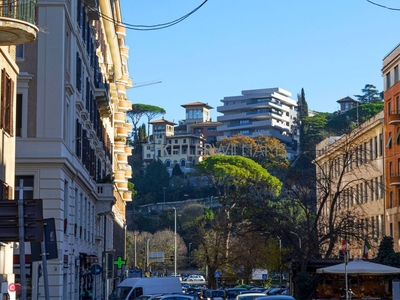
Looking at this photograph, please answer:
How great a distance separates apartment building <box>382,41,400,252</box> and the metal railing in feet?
162

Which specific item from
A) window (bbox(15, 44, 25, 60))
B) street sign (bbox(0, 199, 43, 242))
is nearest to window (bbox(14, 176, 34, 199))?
window (bbox(15, 44, 25, 60))

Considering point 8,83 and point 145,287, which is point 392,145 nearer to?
point 145,287

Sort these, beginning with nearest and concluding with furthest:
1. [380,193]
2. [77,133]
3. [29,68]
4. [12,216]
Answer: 1. [12,216]
2. [29,68]
3. [77,133]
4. [380,193]

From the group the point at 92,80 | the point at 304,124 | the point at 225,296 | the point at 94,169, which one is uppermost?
the point at 304,124

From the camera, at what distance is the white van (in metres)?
36.5

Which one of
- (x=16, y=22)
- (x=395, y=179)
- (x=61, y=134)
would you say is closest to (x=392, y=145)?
(x=395, y=179)

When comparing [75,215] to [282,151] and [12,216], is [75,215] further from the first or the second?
[282,151]

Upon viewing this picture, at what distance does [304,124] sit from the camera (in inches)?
6905

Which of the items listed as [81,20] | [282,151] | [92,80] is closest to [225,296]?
[92,80]

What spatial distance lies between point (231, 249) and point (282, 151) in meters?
95.9

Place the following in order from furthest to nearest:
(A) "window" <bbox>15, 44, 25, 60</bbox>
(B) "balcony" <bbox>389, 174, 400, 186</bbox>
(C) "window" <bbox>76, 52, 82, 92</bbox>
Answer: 1. (B) "balcony" <bbox>389, 174, 400, 186</bbox>
2. (C) "window" <bbox>76, 52, 82, 92</bbox>
3. (A) "window" <bbox>15, 44, 25, 60</bbox>

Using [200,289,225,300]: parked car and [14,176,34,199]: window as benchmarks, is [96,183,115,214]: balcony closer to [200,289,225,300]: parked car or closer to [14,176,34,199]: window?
[200,289,225,300]: parked car

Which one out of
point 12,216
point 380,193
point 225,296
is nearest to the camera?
point 12,216

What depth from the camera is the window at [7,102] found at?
21781mm
